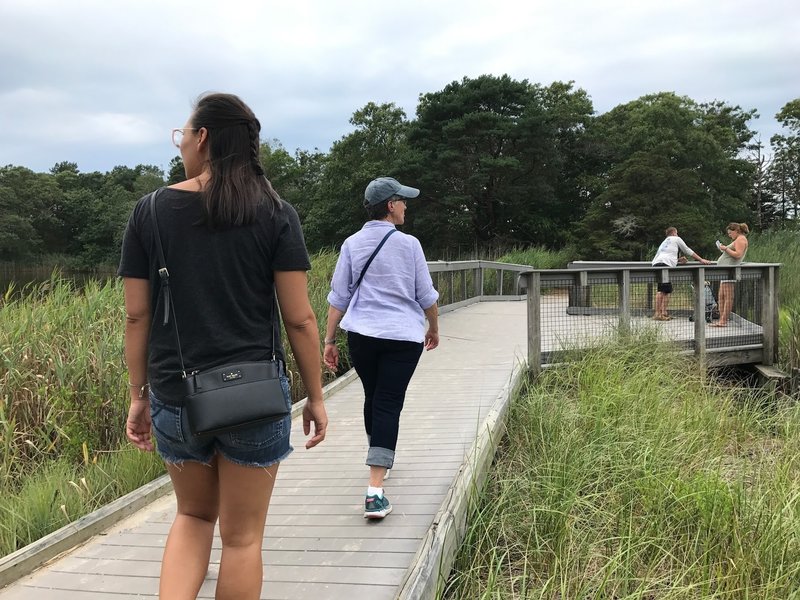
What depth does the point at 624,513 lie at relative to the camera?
311 cm

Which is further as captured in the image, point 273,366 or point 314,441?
point 314,441

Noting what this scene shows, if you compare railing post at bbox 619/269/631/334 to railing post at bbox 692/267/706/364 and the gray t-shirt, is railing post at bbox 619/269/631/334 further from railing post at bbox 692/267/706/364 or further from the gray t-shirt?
the gray t-shirt

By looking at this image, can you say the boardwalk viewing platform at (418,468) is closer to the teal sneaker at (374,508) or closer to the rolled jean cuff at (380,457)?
the teal sneaker at (374,508)

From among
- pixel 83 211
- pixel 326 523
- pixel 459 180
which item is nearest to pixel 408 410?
pixel 326 523

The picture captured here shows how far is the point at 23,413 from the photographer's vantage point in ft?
14.9

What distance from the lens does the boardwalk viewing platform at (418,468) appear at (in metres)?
2.62

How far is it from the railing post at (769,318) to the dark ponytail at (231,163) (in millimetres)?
8393

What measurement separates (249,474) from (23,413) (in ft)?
11.8

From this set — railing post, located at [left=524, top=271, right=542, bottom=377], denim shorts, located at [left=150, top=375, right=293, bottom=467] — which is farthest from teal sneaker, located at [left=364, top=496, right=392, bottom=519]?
railing post, located at [left=524, top=271, right=542, bottom=377]

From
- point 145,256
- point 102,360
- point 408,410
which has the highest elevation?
point 145,256

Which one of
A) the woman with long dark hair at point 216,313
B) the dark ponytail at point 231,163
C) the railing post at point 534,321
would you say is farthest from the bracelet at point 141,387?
the railing post at point 534,321

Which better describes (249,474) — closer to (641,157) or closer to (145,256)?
(145,256)

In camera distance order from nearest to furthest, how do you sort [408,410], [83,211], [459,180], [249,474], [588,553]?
[249,474] < [588,553] < [408,410] < [459,180] < [83,211]

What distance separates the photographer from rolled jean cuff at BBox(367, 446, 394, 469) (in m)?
3.07
